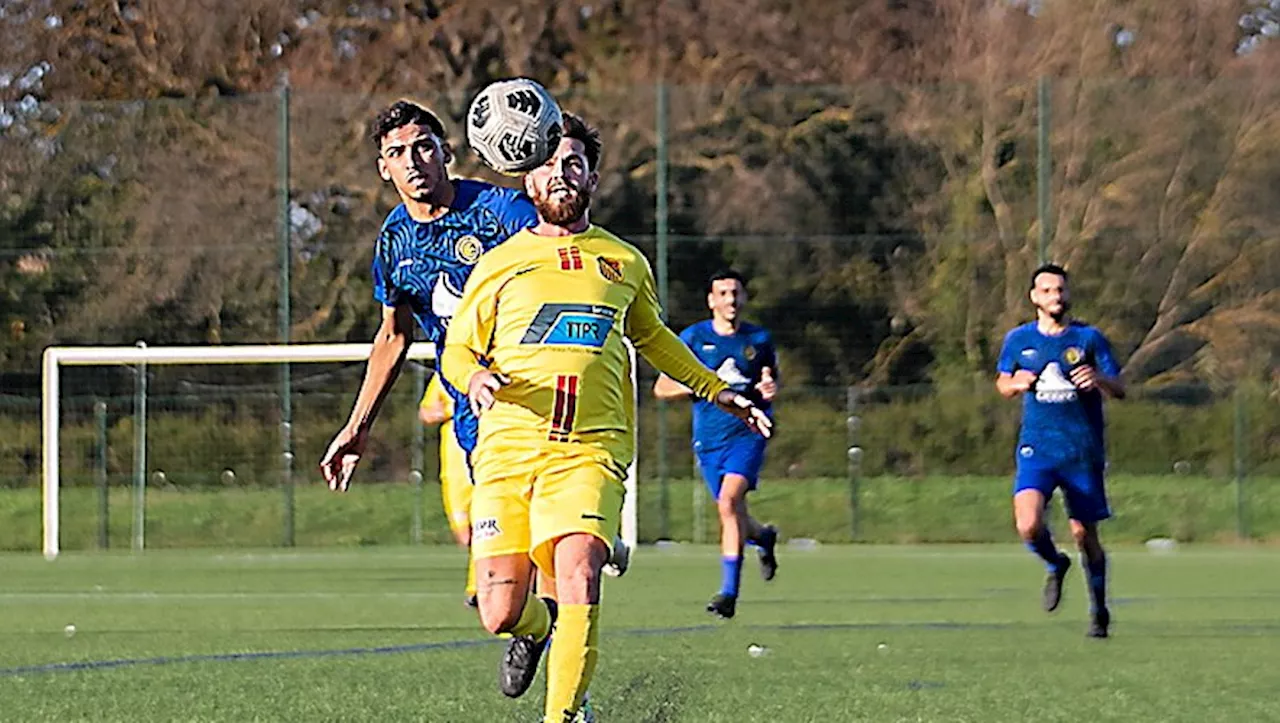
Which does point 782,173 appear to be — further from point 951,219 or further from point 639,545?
point 639,545

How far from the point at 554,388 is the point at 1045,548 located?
6057 millimetres

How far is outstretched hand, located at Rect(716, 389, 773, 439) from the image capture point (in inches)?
270

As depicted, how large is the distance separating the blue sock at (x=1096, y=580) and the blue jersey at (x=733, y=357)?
241 cm

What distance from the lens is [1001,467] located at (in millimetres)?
24234

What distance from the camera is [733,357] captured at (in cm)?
1348

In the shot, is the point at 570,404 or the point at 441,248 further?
the point at 441,248

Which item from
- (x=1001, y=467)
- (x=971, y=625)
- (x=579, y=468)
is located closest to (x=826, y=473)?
(x=1001, y=467)

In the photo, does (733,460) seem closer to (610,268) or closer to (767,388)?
Answer: (767,388)

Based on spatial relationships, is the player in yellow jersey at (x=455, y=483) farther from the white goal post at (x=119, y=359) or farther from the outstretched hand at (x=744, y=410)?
the white goal post at (x=119, y=359)

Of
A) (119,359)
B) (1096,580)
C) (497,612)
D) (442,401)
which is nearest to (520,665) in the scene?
(497,612)

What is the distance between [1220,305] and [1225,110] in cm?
209

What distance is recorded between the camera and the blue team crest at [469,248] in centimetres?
798

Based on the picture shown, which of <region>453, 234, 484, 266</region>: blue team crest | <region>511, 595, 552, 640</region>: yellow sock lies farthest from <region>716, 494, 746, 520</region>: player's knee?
<region>511, 595, 552, 640</region>: yellow sock

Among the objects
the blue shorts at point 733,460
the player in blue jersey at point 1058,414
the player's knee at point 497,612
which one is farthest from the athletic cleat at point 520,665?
the blue shorts at point 733,460
